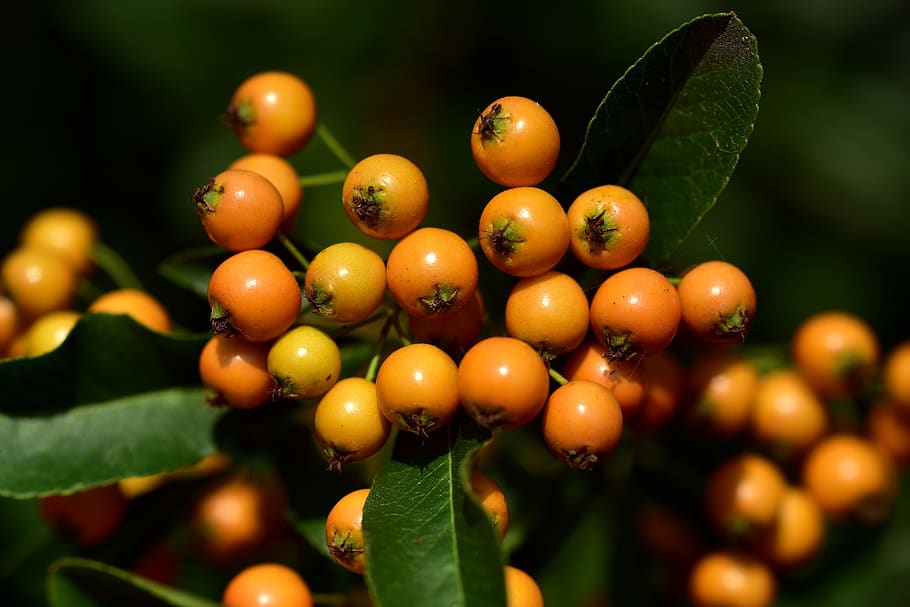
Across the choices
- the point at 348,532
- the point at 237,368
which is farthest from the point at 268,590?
the point at 237,368

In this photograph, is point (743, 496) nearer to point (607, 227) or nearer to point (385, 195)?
point (607, 227)

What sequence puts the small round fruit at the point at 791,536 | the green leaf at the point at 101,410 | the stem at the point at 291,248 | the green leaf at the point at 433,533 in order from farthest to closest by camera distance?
the small round fruit at the point at 791,536, the green leaf at the point at 101,410, the stem at the point at 291,248, the green leaf at the point at 433,533

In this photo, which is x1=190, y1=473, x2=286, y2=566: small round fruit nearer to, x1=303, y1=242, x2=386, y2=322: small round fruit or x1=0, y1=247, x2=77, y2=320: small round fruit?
x1=0, y1=247, x2=77, y2=320: small round fruit

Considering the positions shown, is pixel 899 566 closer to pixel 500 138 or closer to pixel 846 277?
pixel 846 277

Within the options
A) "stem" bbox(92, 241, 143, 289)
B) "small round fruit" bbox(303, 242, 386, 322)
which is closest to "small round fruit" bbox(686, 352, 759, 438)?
"small round fruit" bbox(303, 242, 386, 322)

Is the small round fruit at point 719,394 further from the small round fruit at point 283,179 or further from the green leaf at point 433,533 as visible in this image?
the small round fruit at point 283,179

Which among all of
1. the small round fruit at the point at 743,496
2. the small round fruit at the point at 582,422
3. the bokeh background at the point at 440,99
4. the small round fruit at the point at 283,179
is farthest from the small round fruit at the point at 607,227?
the bokeh background at the point at 440,99

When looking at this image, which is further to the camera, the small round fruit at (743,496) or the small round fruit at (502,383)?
the small round fruit at (743,496)
